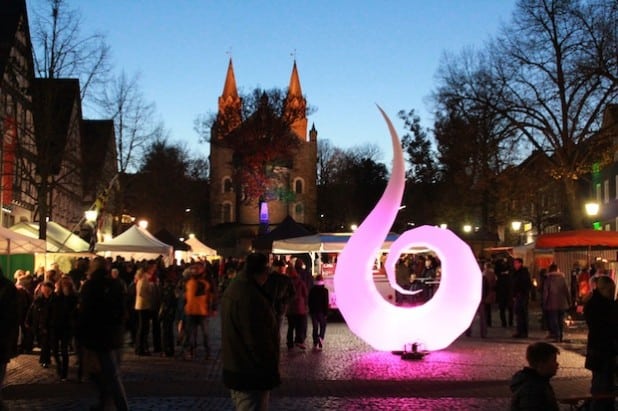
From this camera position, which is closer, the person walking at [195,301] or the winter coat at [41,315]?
the winter coat at [41,315]

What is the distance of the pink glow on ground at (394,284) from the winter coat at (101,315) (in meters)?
6.57

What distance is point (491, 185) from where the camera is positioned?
129 ft

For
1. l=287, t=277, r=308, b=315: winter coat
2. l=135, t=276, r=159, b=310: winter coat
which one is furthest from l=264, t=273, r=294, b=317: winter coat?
l=135, t=276, r=159, b=310: winter coat

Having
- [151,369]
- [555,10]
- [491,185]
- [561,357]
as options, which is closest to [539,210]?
[491,185]

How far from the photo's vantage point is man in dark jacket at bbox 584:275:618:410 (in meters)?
8.40

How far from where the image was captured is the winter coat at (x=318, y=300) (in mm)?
18000

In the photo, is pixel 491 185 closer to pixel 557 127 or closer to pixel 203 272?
pixel 557 127

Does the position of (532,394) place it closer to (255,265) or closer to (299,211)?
(255,265)

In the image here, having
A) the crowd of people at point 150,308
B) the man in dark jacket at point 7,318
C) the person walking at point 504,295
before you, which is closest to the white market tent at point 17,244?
the crowd of people at point 150,308

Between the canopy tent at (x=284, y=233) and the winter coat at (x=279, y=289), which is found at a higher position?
the canopy tent at (x=284, y=233)

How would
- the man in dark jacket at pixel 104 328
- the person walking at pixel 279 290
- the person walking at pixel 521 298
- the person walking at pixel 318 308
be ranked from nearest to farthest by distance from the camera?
the man in dark jacket at pixel 104 328 < the person walking at pixel 279 290 < the person walking at pixel 318 308 < the person walking at pixel 521 298

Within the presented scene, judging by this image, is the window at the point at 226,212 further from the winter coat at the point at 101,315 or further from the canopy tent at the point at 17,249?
the winter coat at the point at 101,315

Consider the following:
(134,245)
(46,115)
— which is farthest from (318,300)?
(46,115)

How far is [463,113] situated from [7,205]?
74.1 feet
